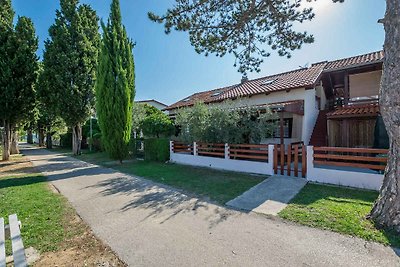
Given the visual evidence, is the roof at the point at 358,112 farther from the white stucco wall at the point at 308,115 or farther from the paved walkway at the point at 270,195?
the paved walkway at the point at 270,195

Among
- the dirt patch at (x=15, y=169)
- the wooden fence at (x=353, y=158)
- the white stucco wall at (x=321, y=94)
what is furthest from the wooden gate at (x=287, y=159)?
the dirt patch at (x=15, y=169)

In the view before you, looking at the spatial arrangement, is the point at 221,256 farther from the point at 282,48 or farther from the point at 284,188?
the point at 282,48

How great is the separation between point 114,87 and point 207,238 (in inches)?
483

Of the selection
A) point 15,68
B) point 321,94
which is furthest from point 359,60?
point 15,68

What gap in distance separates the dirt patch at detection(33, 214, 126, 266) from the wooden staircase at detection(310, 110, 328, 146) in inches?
502

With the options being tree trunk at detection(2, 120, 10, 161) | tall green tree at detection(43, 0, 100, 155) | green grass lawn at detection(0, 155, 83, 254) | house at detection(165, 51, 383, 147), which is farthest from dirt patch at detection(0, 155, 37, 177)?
house at detection(165, 51, 383, 147)

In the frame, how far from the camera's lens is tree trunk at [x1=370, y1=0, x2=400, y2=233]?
4250 millimetres

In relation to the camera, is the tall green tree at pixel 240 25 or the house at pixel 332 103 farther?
the house at pixel 332 103

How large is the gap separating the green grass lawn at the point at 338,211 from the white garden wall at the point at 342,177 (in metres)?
0.39

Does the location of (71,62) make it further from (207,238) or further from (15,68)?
(207,238)

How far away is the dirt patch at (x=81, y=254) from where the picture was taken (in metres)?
3.49

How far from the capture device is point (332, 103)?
16984 mm

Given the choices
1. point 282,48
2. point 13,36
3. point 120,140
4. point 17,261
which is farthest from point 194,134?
point 13,36

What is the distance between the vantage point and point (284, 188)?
7.32m
